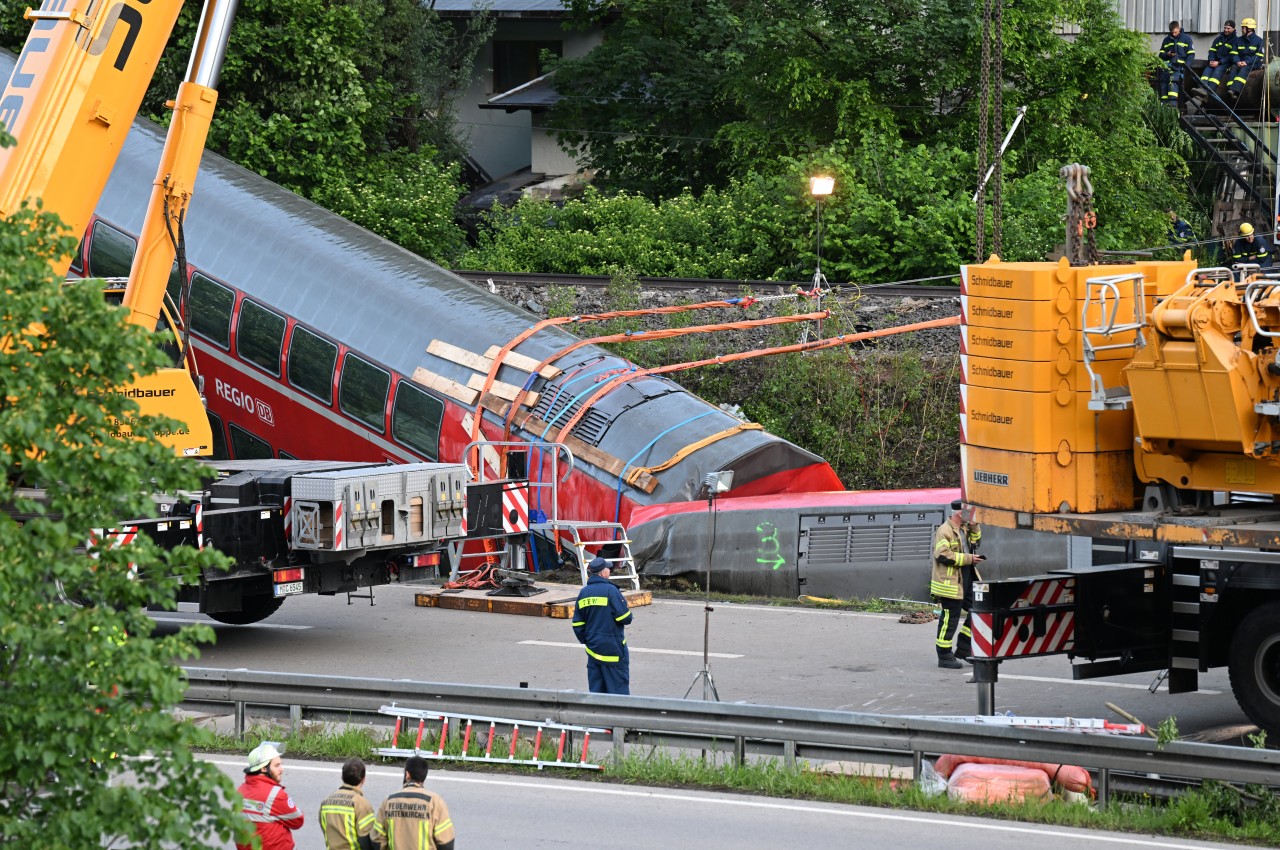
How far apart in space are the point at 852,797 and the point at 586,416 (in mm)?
8489

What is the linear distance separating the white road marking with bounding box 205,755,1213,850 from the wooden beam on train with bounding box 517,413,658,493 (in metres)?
6.93

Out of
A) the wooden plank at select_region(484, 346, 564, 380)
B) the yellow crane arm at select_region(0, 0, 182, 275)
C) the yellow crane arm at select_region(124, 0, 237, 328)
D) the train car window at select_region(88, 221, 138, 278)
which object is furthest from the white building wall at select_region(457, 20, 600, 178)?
the yellow crane arm at select_region(0, 0, 182, 275)

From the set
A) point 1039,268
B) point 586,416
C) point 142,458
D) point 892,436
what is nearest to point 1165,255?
point 892,436

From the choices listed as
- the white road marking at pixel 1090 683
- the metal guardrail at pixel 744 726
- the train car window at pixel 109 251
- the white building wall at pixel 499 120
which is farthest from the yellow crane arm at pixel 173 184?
the white building wall at pixel 499 120

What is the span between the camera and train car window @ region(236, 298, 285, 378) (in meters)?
20.6

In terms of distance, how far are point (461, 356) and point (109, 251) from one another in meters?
4.93

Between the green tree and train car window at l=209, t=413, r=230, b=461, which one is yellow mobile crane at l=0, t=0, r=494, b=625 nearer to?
train car window at l=209, t=413, r=230, b=461

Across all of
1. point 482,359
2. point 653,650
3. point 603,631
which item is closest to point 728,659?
point 653,650

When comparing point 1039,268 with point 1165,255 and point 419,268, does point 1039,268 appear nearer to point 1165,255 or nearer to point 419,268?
point 419,268

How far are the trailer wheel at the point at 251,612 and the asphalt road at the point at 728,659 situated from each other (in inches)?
3.9

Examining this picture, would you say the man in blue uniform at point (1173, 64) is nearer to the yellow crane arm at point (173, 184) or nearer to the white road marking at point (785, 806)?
the yellow crane arm at point (173, 184)

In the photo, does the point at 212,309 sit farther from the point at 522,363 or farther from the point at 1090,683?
the point at 1090,683

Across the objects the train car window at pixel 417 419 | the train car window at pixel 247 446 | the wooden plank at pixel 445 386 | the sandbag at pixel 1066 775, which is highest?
the wooden plank at pixel 445 386

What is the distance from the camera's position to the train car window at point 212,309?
826 inches
